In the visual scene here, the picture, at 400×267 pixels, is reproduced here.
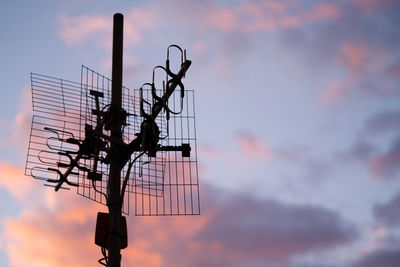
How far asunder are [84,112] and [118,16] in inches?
86.6

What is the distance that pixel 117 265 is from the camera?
28.6 feet

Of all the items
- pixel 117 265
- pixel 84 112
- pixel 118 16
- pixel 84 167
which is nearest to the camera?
pixel 117 265

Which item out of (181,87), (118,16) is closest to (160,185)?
(181,87)

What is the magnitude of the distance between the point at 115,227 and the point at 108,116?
2.16 metres

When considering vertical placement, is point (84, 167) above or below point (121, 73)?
below

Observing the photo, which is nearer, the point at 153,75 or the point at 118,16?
the point at 153,75

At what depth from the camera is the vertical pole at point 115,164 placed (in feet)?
29.1

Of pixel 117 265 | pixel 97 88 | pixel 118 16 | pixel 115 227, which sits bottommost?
pixel 117 265

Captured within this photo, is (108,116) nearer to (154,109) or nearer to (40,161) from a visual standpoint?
(154,109)

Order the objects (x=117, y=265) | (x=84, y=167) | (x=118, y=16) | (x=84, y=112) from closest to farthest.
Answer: (x=117, y=265), (x=84, y=167), (x=84, y=112), (x=118, y=16)

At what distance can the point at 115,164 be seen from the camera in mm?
9445

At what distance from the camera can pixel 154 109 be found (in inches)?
385

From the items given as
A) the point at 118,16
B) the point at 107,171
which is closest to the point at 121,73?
the point at 118,16

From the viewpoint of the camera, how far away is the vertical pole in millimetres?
8867
